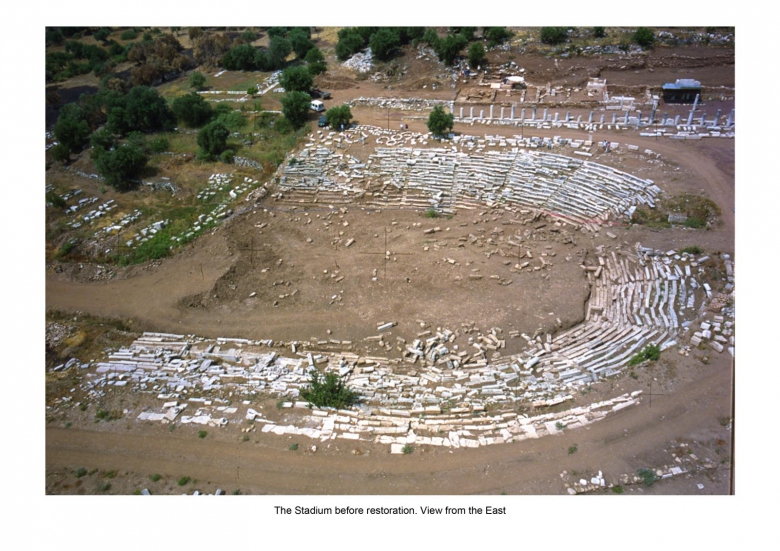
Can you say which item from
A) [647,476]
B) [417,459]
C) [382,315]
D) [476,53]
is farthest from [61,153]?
[647,476]

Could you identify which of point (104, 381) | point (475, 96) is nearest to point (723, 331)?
point (104, 381)

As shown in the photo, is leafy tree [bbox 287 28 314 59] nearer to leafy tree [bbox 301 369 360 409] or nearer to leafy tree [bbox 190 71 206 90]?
leafy tree [bbox 190 71 206 90]

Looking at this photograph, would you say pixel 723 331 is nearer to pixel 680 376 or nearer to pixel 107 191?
pixel 680 376

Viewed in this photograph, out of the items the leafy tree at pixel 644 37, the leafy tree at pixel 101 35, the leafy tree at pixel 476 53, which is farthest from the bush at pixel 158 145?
the leafy tree at pixel 644 37

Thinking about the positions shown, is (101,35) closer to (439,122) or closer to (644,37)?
(439,122)

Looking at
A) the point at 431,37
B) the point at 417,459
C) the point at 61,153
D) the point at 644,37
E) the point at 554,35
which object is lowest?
the point at 417,459

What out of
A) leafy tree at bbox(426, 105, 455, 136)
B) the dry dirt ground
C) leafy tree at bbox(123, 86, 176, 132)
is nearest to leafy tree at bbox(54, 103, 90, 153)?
leafy tree at bbox(123, 86, 176, 132)
